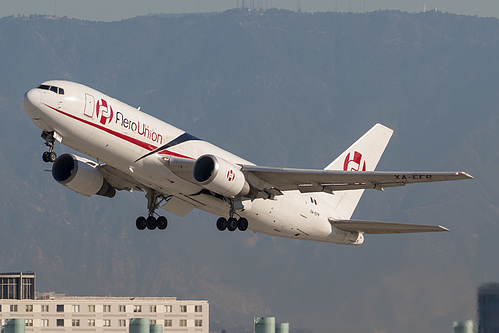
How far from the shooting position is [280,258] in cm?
13162

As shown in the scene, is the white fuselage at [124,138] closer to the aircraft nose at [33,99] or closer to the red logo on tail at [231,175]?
the aircraft nose at [33,99]

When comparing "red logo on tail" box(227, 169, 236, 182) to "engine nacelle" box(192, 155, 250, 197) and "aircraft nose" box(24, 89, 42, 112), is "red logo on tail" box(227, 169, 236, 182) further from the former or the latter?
"aircraft nose" box(24, 89, 42, 112)

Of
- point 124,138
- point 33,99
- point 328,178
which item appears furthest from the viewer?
point 328,178

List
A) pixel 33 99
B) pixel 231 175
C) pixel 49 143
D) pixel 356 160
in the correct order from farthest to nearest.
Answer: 1. pixel 356 160
2. pixel 231 175
3. pixel 49 143
4. pixel 33 99

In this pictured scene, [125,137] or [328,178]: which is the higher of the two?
[125,137]

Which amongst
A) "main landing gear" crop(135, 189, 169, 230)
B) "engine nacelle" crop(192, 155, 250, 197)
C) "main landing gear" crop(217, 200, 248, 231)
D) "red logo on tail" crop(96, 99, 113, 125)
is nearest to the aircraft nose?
"red logo on tail" crop(96, 99, 113, 125)

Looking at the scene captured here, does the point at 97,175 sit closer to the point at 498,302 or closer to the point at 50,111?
the point at 50,111

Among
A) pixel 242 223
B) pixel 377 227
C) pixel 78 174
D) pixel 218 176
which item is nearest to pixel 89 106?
pixel 218 176

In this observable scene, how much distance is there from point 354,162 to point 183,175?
569 inches

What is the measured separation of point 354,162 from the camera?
61688mm

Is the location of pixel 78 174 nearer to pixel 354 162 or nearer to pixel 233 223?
pixel 233 223

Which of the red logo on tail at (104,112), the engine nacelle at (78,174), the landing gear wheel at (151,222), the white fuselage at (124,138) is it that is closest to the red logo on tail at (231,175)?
the white fuselage at (124,138)

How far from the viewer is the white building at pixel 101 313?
362 feet

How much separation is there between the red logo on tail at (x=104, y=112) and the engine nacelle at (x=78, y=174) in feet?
21.9
